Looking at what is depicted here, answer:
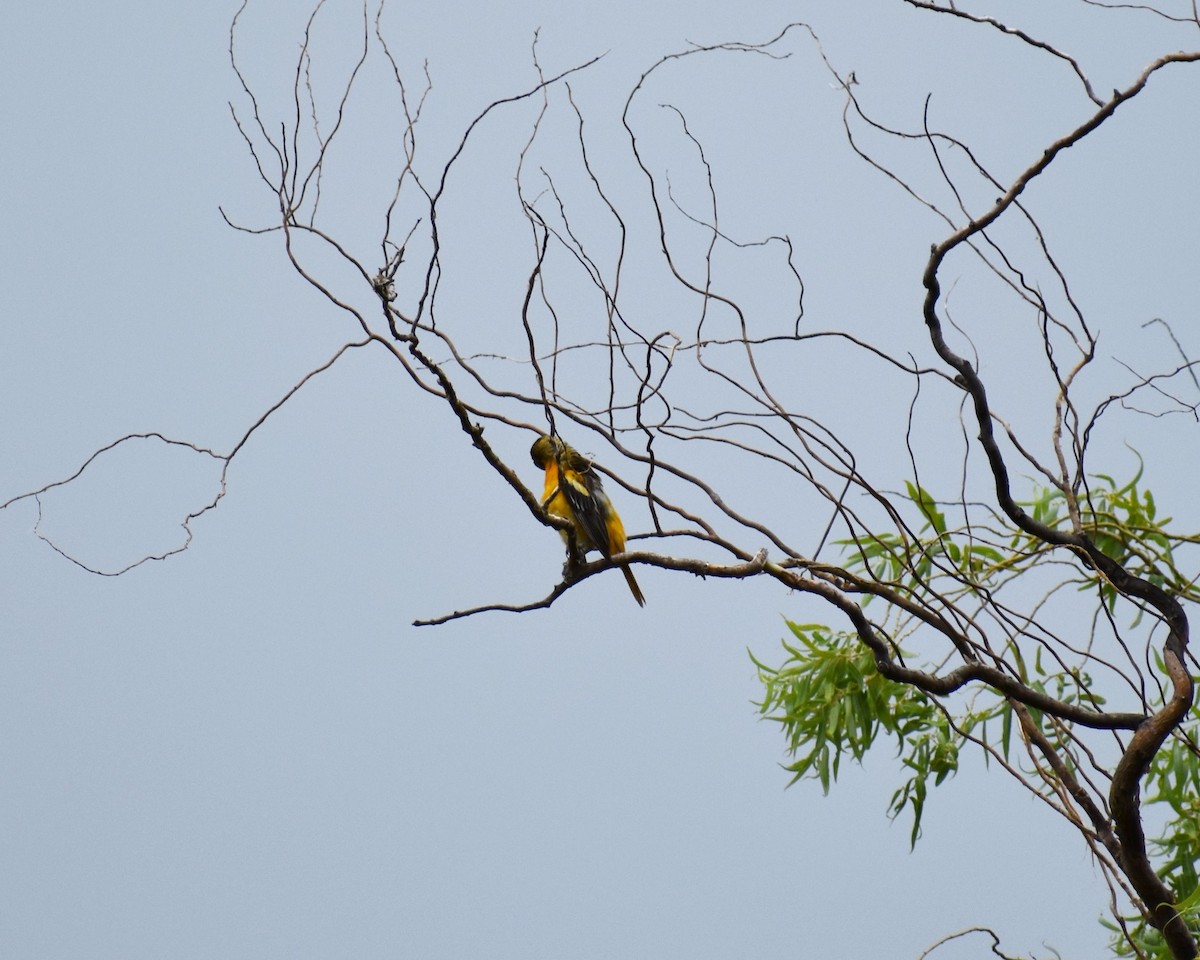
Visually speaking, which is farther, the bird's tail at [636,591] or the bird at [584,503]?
the bird's tail at [636,591]

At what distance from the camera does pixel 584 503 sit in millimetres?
2955

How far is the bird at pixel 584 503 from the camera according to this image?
2.90m

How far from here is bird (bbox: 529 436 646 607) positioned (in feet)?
9.50

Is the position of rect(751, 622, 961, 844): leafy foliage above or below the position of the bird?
below

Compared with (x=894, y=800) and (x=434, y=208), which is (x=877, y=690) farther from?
(x=434, y=208)

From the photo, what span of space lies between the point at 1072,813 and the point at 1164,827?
2.20ft

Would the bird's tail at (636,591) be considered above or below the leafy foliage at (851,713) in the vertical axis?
above

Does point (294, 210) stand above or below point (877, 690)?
above

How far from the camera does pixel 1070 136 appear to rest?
1896 mm

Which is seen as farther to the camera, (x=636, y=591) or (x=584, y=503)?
(x=636, y=591)

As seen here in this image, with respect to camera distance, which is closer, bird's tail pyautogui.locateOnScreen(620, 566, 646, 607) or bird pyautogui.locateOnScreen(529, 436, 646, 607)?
bird pyautogui.locateOnScreen(529, 436, 646, 607)

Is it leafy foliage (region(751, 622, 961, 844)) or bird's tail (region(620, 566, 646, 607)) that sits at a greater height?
bird's tail (region(620, 566, 646, 607))

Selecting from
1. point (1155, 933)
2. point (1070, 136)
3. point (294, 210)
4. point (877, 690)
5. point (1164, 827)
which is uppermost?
point (294, 210)

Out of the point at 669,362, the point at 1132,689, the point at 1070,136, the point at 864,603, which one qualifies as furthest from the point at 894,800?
the point at 1070,136
